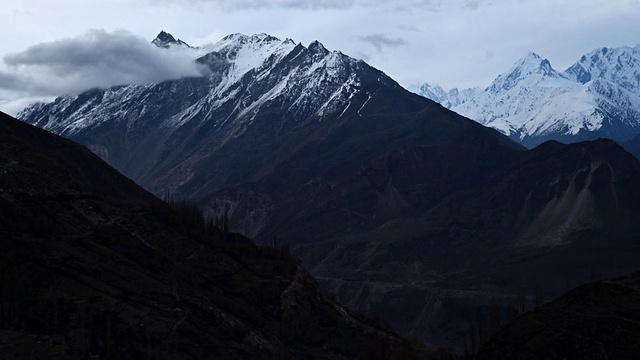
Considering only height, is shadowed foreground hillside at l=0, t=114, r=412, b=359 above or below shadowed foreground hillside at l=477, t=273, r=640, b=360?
above

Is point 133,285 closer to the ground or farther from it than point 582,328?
farther from it

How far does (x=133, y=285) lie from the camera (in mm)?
133750

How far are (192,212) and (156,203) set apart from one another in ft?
35.3

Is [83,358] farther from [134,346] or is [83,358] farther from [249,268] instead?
[249,268]

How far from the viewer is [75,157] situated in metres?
184

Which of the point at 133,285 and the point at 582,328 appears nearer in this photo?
the point at 582,328

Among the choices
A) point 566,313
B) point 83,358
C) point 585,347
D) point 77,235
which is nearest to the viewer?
point 585,347

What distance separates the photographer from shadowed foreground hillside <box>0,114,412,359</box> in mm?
115938

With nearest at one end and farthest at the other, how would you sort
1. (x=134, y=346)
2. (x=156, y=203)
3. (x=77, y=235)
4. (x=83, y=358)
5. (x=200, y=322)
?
(x=83, y=358) → (x=134, y=346) → (x=200, y=322) → (x=77, y=235) → (x=156, y=203)

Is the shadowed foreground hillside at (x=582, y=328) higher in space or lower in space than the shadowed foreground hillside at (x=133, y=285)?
lower

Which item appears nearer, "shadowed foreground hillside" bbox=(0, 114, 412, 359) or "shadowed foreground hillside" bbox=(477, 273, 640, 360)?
"shadowed foreground hillside" bbox=(477, 273, 640, 360)

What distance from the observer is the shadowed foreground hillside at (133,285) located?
11594 centimetres

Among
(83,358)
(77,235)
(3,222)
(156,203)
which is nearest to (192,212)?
(156,203)

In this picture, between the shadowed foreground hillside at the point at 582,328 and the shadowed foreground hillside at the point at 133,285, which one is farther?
the shadowed foreground hillside at the point at 133,285
